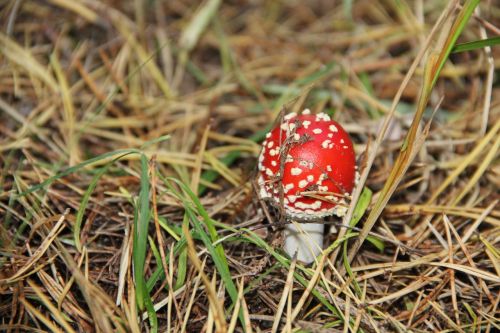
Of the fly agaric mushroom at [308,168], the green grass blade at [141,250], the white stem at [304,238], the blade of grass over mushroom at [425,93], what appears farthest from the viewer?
the white stem at [304,238]

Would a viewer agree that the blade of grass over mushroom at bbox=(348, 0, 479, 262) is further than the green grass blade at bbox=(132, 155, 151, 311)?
No

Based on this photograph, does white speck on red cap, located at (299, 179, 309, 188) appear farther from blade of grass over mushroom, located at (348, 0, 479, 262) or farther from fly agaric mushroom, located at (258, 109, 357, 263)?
blade of grass over mushroom, located at (348, 0, 479, 262)

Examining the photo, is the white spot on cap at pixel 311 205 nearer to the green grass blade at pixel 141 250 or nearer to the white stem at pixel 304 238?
the white stem at pixel 304 238

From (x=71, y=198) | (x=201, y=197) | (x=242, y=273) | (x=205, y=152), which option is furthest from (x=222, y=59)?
(x=242, y=273)

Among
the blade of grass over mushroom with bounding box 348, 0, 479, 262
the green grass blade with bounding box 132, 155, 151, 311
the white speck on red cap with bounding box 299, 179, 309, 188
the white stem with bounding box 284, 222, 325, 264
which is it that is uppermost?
the blade of grass over mushroom with bounding box 348, 0, 479, 262

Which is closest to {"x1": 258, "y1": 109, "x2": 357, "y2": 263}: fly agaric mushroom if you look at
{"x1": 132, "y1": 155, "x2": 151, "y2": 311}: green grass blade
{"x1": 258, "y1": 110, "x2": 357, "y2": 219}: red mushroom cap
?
{"x1": 258, "y1": 110, "x2": 357, "y2": 219}: red mushroom cap

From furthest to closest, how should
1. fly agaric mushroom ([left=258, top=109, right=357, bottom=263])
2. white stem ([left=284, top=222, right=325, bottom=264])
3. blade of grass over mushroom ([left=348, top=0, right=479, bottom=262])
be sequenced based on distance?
white stem ([left=284, top=222, right=325, bottom=264]) → fly agaric mushroom ([left=258, top=109, right=357, bottom=263]) → blade of grass over mushroom ([left=348, top=0, right=479, bottom=262])

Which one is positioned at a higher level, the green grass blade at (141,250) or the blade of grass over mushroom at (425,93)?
the blade of grass over mushroom at (425,93)

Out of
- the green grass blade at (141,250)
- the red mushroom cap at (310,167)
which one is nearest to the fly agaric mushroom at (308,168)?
the red mushroom cap at (310,167)
